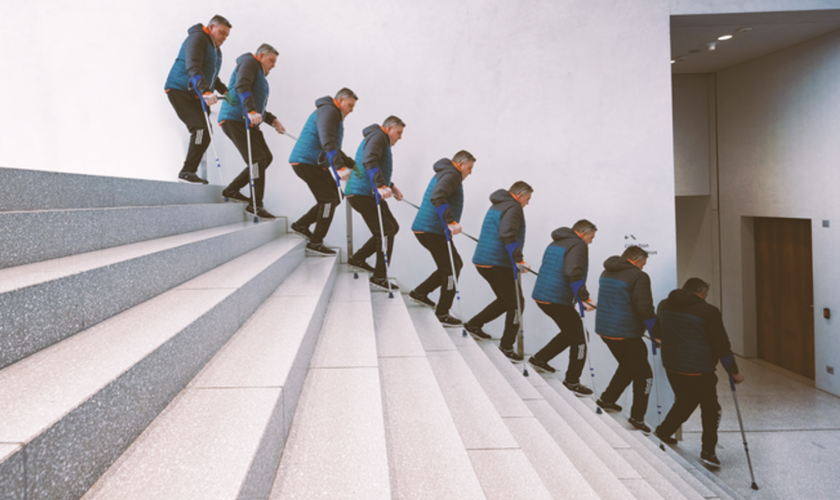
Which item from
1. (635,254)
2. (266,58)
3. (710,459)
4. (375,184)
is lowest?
(710,459)

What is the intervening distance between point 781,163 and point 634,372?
15.5 feet

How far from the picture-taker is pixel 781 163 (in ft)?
22.0

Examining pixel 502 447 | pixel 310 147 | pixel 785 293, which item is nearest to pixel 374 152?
pixel 310 147

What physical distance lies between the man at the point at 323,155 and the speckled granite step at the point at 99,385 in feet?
6.88

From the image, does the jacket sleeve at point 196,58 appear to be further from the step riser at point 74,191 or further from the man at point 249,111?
the step riser at point 74,191

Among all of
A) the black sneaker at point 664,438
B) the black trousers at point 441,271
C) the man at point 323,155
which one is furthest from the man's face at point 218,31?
the black sneaker at point 664,438

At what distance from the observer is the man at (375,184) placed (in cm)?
374

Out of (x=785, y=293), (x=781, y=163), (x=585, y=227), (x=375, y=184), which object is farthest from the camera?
(x=785, y=293)

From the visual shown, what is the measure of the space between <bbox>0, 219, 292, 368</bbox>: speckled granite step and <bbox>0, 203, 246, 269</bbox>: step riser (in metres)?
0.04

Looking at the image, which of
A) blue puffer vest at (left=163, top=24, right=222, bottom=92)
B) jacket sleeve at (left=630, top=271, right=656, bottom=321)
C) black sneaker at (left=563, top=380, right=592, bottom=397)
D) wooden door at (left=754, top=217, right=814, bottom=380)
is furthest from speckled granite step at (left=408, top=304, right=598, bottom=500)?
wooden door at (left=754, top=217, right=814, bottom=380)

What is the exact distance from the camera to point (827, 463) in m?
4.21

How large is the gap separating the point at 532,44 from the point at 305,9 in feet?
8.42

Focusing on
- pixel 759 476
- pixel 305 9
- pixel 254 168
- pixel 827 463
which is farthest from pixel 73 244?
pixel 827 463

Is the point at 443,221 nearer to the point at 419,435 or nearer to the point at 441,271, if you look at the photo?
the point at 441,271
